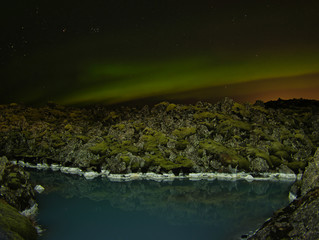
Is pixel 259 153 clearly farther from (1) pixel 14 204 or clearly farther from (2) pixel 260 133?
(1) pixel 14 204

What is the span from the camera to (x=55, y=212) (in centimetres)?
4978

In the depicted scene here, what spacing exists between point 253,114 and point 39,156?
10405 cm

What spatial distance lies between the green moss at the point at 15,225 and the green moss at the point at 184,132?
88.3 metres

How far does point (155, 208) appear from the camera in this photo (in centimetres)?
5597

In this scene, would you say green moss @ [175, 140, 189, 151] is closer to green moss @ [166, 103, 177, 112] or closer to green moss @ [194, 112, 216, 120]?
green moss @ [194, 112, 216, 120]

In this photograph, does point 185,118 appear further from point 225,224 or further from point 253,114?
point 225,224

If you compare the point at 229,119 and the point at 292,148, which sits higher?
the point at 229,119

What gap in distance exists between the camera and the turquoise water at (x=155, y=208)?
40.5 metres

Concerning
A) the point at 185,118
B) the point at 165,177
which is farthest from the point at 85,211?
the point at 185,118

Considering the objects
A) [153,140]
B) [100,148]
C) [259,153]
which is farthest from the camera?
[153,140]

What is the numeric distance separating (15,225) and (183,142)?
8684 centimetres

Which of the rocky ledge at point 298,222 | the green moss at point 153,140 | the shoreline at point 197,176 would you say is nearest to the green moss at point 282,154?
the shoreline at point 197,176

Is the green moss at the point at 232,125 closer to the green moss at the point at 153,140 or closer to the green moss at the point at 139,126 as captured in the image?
the green moss at the point at 153,140

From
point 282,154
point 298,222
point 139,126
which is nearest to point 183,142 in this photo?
point 139,126
